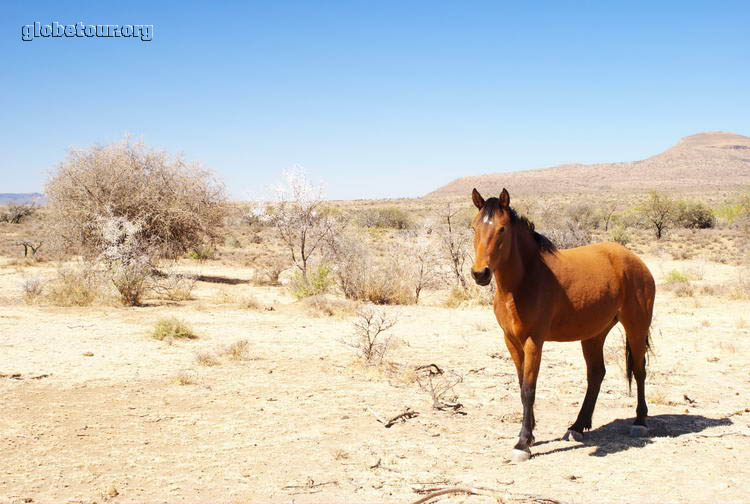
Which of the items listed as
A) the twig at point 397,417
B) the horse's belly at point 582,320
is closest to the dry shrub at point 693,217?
the horse's belly at point 582,320

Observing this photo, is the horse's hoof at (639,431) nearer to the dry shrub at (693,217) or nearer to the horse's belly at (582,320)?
the horse's belly at (582,320)

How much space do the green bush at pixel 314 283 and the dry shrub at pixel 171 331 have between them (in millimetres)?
5276

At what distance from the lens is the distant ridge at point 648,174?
12238cm

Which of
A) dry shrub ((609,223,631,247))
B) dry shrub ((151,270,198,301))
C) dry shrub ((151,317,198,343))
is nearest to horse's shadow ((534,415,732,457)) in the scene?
dry shrub ((151,317,198,343))

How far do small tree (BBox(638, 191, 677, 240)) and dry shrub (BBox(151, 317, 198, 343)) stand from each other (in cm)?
3414

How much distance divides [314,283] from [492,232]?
1156 centimetres

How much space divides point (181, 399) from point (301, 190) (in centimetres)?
1116

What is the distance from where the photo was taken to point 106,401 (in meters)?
7.45

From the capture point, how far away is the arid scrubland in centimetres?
508

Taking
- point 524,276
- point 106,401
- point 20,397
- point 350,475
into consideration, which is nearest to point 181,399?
point 106,401

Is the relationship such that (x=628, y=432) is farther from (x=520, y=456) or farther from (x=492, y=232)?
(x=492, y=232)

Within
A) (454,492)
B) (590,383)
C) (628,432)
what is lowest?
(628,432)

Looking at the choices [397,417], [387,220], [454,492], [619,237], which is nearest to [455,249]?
[397,417]

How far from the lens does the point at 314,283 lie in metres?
16.4
